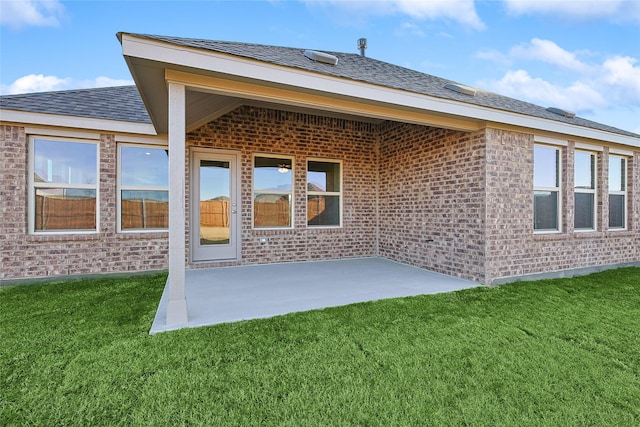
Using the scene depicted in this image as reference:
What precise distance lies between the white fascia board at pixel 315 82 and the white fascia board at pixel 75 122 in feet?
10.2

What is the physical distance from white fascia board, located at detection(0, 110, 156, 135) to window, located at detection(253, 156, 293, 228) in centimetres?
223

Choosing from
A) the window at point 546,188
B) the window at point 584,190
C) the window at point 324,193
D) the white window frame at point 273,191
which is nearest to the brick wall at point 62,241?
the white window frame at point 273,191

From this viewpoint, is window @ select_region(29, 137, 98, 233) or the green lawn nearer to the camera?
the green lawn

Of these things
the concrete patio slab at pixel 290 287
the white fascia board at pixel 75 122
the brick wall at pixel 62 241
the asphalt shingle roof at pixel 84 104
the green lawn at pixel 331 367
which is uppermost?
the asphalt shingle roof at pixel 84 104

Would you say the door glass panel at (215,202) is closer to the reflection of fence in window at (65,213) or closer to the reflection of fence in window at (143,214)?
the reflection of fence in window at (143,214)

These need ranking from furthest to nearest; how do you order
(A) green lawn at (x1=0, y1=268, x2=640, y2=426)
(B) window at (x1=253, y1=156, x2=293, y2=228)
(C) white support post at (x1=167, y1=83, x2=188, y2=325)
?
(B) window at (x1=253, y1=156, x2=293, y2=228) → (C) white support post at (x1=167, y1=83, x2=188, y2=325) → (A) green lawn at (x1=0, y1=268, x2=640, y2=426)

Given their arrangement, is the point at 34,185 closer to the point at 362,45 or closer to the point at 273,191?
the point at 273,191

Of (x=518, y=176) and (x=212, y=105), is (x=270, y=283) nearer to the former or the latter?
(x=212, y=105)

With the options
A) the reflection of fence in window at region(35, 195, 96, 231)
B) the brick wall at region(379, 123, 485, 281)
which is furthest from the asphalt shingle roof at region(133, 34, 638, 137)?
the reflection of fence in window at region(35, 195, 96, 231)

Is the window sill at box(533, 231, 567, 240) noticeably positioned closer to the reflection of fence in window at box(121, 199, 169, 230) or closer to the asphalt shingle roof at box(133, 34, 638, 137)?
the asphalt shingle roof at box(133, 34, 638, 137)

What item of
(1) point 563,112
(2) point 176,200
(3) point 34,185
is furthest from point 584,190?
(3) point 34,185

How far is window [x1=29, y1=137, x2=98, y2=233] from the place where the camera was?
5156 millimetres

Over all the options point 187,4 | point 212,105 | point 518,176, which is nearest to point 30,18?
point 187,4

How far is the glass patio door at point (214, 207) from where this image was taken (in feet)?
20.3
